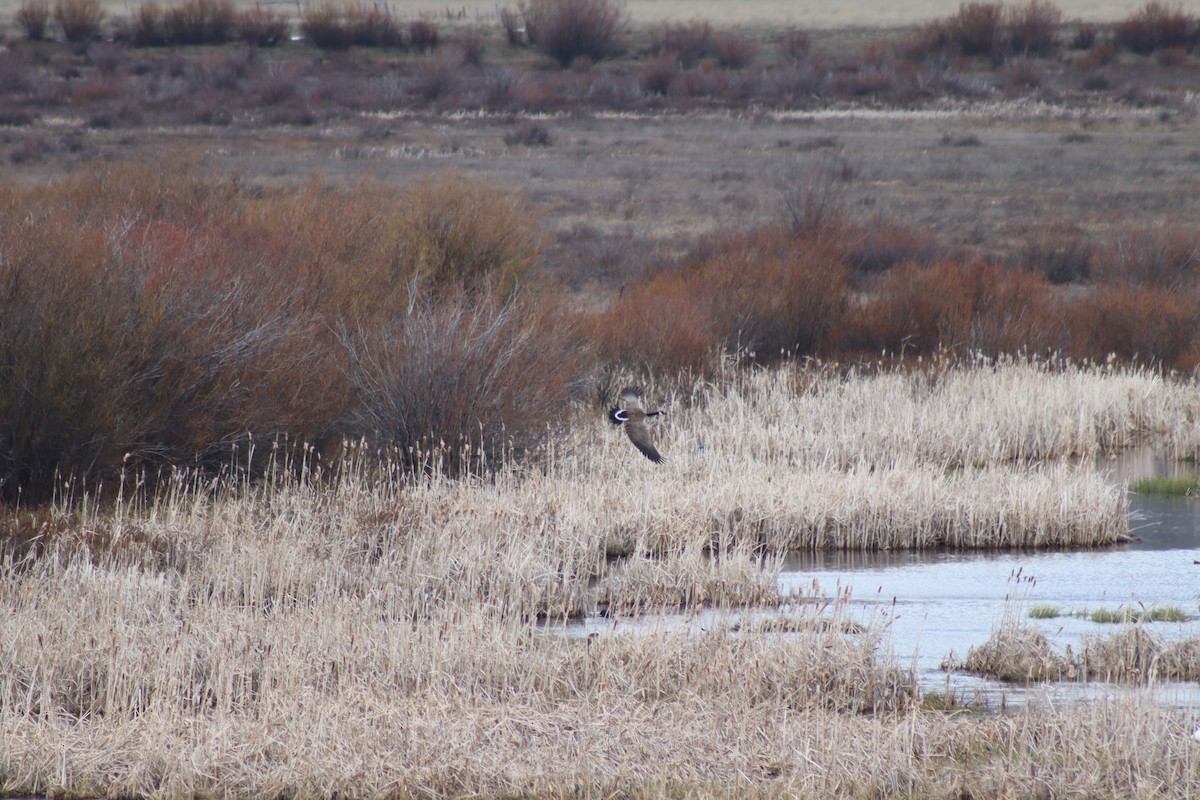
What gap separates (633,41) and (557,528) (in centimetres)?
6258

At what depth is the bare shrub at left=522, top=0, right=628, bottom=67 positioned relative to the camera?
6475cm

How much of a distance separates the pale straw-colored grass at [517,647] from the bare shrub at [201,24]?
60426 mm

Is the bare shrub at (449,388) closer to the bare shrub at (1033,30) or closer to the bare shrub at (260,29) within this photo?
the bare shrub at (1033,30)

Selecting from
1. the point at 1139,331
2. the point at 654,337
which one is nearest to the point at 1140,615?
the point at 654,337

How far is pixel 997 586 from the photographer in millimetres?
9617

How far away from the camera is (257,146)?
39.3m

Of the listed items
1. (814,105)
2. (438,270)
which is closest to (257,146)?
(814,105)

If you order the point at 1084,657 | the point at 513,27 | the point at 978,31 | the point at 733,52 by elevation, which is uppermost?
the point at 513,27

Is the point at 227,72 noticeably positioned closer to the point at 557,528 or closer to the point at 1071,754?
the point at 557,528

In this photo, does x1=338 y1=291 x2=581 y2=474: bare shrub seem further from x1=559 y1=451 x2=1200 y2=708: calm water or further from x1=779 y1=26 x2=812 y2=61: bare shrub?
x1=779 y1=26 x2=812 y2=61: bare shrub

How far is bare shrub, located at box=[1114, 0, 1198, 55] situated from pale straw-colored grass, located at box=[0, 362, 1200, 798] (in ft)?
186

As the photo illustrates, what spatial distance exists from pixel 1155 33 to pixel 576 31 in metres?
26.6

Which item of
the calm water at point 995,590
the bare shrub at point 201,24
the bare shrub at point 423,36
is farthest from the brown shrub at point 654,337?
the bare shrub at point 201,24

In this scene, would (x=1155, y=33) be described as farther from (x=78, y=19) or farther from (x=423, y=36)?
(x=78, y=19)
